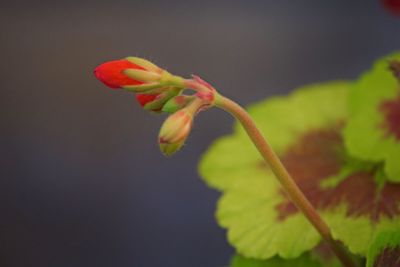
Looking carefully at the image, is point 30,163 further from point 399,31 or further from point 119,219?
point 399,31

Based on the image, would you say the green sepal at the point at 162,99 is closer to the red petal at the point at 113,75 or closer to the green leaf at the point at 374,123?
the red petal at the point at 113,75

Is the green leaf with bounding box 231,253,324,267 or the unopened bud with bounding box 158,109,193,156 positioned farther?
the green leaf with bounding box 231,253,324,267

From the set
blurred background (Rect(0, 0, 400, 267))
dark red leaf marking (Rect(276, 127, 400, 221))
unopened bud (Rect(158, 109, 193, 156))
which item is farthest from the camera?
blurred background (Rect(0, 0, 400, 267))

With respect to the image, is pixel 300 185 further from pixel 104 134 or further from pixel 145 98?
pixel 104 134

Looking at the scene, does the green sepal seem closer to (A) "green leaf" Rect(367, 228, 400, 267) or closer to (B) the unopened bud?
(B) the unopened bud

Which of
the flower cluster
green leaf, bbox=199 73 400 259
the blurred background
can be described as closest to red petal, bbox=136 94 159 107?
the flower cluster

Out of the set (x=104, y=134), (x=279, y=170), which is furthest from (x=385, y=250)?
(x=104, y=134)

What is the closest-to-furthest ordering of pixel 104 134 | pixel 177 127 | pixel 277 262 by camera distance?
Result: 1. pixel 177 127
2. pixel 277 262
3. pixel 104 134
